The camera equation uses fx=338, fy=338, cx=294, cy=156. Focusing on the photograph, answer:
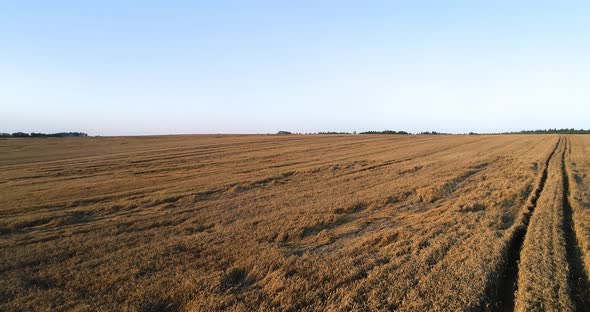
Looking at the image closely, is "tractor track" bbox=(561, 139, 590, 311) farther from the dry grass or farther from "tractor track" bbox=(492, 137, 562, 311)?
"tractor track" bbox=(492, 137, 562, 311)

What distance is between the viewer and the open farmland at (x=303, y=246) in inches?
198

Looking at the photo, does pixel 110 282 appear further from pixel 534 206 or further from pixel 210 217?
pixel 534 206

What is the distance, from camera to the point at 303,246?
24.1 ft

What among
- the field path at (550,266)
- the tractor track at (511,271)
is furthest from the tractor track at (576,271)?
the tractor track at (511,271)

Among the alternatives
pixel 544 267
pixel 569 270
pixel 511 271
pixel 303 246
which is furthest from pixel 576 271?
pixel 303 246

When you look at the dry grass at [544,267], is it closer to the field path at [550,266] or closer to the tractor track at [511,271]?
the field path at [550,266]

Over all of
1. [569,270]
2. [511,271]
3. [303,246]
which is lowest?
[303,246]

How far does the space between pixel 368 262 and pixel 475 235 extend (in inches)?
110

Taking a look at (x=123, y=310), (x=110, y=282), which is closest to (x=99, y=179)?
(x=110, y=282)

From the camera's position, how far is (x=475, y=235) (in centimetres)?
724

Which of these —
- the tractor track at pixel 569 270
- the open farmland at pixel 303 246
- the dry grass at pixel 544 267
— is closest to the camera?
the dry grass at pixel 544 267

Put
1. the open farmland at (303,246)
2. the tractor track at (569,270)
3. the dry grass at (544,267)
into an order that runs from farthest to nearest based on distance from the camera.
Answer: the open farmland at (303,246)
the tractor track at (569,270)
the dry grass at (544,267)

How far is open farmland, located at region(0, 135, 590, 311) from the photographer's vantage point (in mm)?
5039

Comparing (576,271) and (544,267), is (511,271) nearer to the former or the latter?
(544,267)
